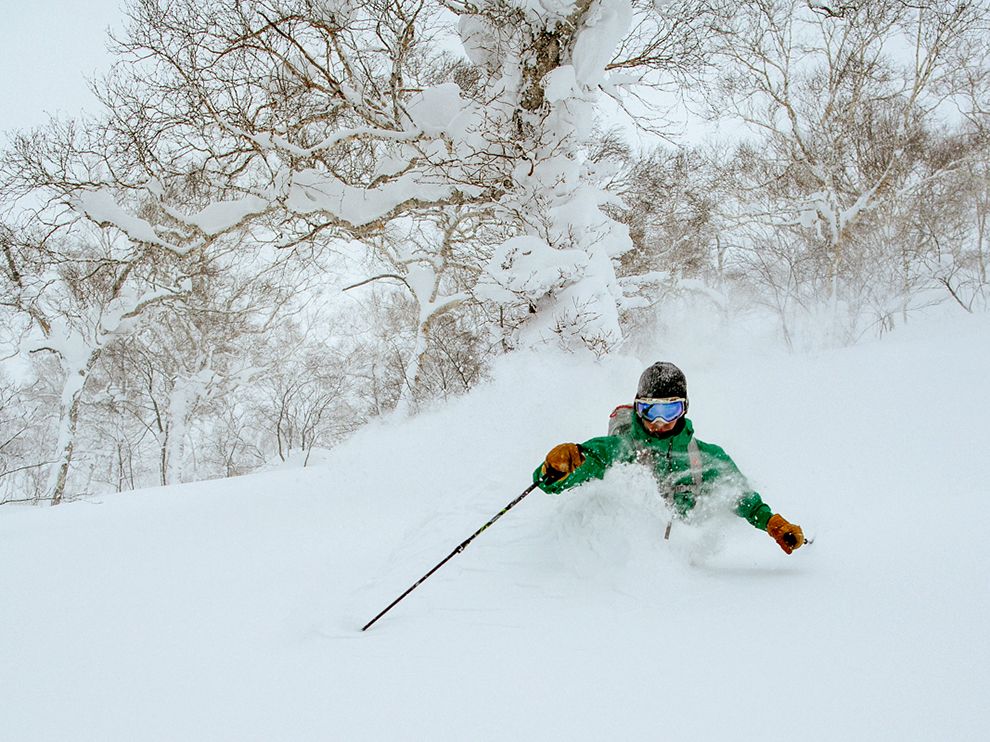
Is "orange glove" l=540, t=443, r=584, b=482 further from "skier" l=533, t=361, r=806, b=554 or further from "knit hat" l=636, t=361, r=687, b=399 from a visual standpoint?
"knit hat" l=636, t=361, r=687, b=399

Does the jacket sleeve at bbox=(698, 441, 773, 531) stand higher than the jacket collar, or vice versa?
the jacket collar

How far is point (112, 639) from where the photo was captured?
222 cm

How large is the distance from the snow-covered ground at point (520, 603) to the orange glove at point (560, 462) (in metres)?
0.37

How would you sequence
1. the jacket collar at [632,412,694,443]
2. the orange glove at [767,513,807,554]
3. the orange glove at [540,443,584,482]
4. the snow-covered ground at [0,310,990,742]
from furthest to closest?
the jacket collar at [632,412,694,443] < the orange glove at [540,443,584,482] < the orange glove at [767,513,807,554] < the snow-covered ground at [0,310,990,742]

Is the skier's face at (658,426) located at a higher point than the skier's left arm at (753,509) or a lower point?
higher

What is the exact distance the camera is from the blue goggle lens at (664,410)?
2.98m

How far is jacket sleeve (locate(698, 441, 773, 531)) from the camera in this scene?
9.26 feet

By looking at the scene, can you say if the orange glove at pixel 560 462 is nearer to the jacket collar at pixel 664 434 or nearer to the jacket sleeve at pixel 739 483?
the jacket collar at pixel 664 434

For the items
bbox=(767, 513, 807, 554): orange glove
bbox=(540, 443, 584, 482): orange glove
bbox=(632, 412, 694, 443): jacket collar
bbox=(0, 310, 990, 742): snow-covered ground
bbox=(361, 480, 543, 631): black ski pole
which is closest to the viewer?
bbox=(0, 310, 990, 742): snow-covered ground

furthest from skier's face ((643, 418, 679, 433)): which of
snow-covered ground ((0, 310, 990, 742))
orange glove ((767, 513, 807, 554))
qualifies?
orange glove ((767, 513, 807, 554))

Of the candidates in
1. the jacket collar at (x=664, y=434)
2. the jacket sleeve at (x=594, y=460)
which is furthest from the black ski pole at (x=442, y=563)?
the jacket collar at (x=664, y=434)

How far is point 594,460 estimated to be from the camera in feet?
9.86

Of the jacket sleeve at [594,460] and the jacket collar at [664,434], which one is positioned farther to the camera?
the jacket collar at [664,434]

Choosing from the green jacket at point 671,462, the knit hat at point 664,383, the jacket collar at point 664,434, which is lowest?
the green jacket at point 671,462
